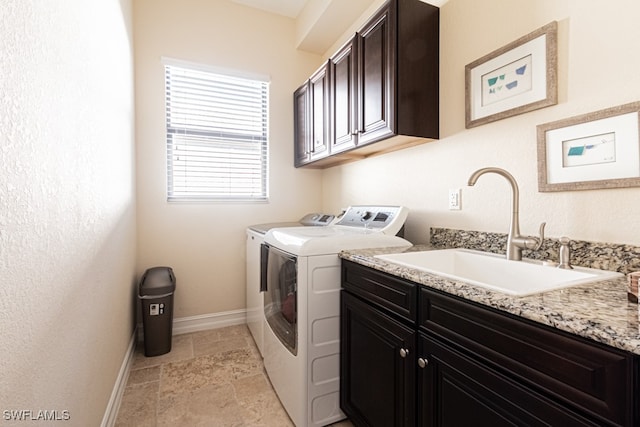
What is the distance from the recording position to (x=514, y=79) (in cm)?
132

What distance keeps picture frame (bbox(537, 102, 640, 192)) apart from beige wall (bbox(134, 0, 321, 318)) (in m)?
2.12

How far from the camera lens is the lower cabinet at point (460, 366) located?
1.91ft

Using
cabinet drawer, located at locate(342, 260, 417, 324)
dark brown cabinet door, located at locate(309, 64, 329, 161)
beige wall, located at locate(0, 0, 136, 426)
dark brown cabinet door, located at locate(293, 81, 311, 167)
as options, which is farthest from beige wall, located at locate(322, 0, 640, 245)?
beige wall, located at locate(0, 0, 136, 426)

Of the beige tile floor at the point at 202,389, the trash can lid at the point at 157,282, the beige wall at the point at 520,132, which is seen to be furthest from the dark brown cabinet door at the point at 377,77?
the trash can lid at the point at 157,282

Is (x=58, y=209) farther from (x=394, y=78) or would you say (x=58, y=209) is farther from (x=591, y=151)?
(x=591, y=151)

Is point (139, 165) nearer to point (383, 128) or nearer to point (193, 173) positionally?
point (193, 173)

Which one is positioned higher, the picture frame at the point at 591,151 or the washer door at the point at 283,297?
the picture frame at the point at 591,151

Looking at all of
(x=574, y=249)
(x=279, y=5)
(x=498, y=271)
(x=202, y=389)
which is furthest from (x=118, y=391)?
(x=279, y=5)

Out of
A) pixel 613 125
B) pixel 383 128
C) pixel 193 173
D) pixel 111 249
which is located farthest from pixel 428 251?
pixel 193 173

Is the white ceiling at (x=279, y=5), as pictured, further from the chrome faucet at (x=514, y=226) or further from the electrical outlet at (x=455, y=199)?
the chrome faucet at (x=514, y=226)

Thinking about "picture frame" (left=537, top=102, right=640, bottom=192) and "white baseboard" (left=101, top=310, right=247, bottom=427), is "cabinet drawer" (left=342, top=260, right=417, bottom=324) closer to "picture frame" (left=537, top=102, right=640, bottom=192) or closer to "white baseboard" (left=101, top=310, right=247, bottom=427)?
"picture frame" (left=537, top=102, right=640, bottom=192)

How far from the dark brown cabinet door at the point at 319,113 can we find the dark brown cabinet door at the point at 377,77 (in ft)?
1.48

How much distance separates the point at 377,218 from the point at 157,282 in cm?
166

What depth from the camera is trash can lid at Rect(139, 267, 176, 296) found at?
2.14 meters
